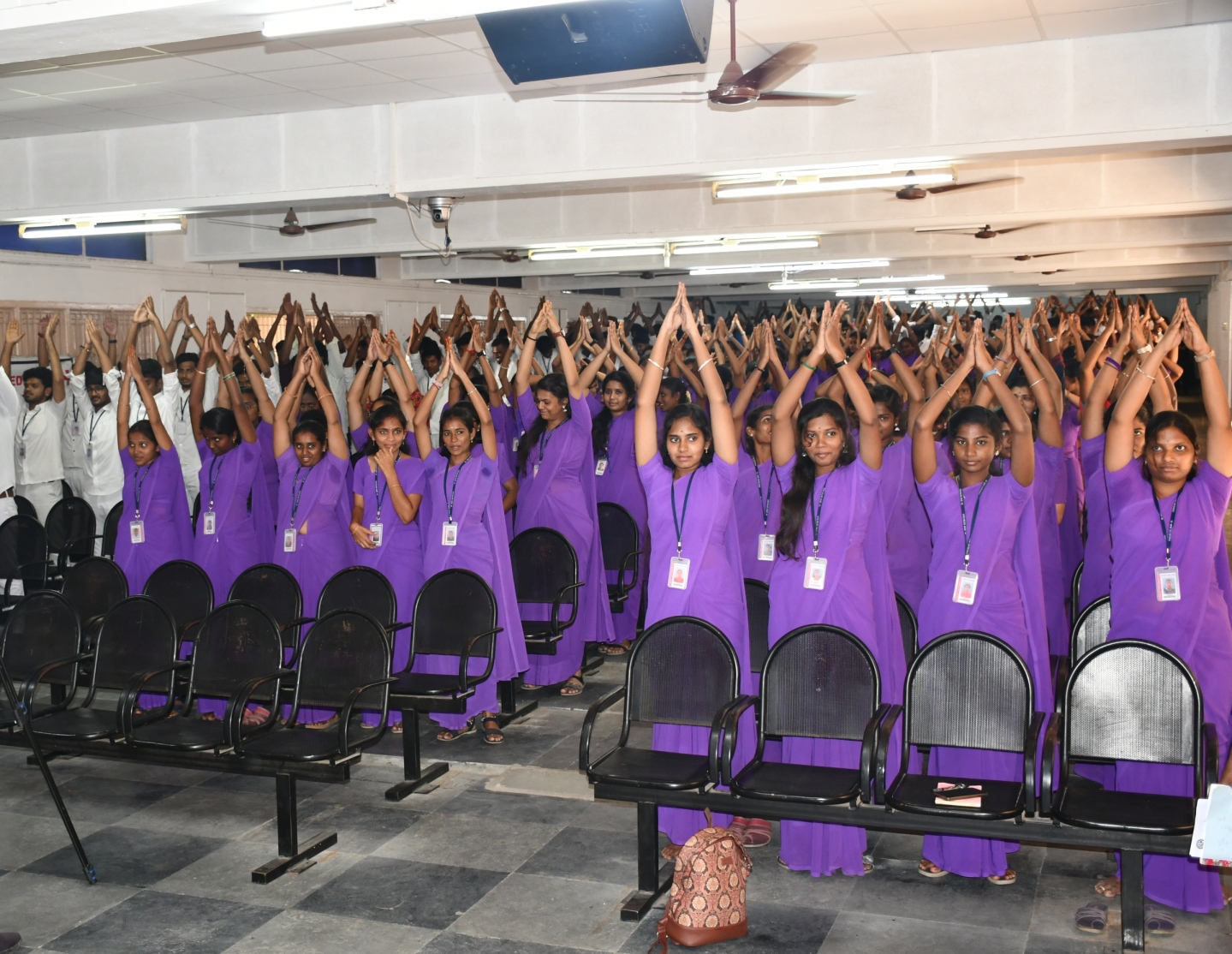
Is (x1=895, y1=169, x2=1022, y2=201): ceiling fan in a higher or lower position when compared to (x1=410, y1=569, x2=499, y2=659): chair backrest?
higher

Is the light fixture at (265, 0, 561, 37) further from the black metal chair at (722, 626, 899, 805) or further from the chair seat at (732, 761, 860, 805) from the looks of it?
the chair seat at (732, 761, 860, 805)

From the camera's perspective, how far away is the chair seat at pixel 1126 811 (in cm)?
329

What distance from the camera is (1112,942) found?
11.9ft

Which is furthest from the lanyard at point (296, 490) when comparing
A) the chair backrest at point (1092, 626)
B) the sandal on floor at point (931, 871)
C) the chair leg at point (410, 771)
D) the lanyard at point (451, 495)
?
the chair backrest at point (1092, 626)

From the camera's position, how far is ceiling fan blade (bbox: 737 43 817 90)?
483cm

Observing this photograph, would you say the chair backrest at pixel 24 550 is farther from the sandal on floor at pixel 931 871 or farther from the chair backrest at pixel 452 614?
the sandal on floor at pixel 931 871

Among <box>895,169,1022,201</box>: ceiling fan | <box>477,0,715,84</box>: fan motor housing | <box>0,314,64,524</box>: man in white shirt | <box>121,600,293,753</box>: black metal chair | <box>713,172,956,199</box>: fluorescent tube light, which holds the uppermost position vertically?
<box>895,169,1022,201</box>: ceiling fan

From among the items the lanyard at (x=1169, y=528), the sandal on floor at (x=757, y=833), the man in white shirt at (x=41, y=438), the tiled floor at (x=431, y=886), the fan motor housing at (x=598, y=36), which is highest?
the fan motor housing at (x=598, y=36)

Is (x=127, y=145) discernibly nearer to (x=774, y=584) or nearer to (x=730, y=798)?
(x=774, y=584)

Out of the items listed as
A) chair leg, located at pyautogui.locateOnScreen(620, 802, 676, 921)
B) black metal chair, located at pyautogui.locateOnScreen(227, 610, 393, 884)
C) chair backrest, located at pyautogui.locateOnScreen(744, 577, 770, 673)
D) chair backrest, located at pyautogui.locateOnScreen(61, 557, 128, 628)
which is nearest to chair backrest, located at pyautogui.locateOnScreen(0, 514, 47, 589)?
chair backrest, located at pyautogui.locateOnScreen(61, 557, 128, 628)

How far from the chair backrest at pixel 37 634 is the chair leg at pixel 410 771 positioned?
156cm

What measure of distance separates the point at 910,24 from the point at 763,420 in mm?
2095

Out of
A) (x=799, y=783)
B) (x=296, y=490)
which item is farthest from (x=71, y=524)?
(x=799, y=783)

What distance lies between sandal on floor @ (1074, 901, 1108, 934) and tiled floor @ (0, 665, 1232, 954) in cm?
4
